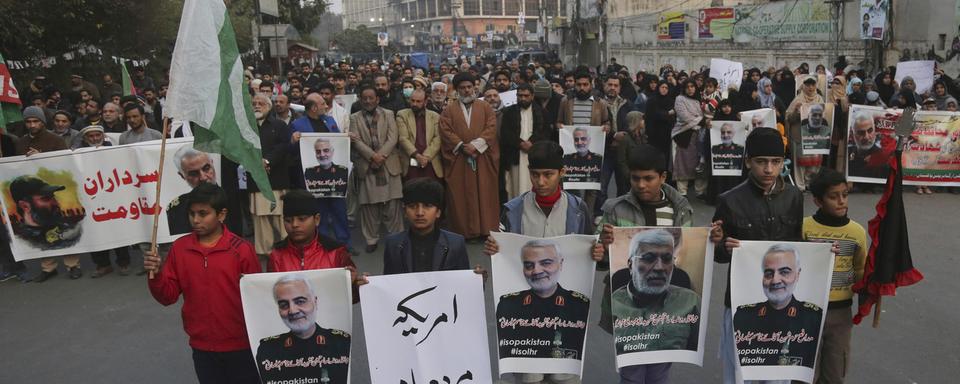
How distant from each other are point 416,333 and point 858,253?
85.6 inches

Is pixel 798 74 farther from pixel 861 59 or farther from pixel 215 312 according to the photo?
pixel 215 312

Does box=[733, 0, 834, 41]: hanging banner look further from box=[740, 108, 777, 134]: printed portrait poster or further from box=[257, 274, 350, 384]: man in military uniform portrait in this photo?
box=[257, 274, 350, 384]: man in military uniform portrait

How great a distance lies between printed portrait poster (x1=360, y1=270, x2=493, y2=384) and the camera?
12.0 ft

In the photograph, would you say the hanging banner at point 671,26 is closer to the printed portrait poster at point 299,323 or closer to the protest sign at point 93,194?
the protest sign at point 93,194

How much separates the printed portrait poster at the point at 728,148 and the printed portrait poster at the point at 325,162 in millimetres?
4719

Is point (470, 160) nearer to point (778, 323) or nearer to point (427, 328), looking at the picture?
point (427, 328)

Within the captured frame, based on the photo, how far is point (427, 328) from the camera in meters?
3.70

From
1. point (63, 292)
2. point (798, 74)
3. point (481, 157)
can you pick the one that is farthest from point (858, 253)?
point (798, 74)

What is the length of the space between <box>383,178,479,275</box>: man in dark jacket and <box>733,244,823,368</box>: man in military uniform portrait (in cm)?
137

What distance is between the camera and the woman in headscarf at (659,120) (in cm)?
1018

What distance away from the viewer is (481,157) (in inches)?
324

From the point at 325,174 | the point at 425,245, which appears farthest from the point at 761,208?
the point at 325,174

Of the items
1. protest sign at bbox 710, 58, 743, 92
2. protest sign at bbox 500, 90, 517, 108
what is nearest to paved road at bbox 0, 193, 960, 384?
protest sign at bbox 500, 90, 517, 108

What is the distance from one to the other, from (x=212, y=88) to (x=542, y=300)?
188cm
